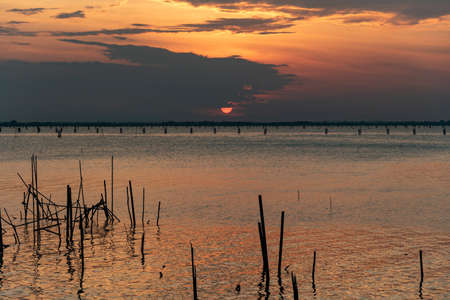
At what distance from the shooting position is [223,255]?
18391 millimetres

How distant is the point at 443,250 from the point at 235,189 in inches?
812

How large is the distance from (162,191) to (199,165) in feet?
79.3

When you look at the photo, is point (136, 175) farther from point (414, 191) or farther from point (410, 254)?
point (410, 254)


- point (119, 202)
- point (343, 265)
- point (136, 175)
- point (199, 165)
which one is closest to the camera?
point (343, 265)

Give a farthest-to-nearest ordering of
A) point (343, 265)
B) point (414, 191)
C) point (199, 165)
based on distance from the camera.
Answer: point (199, 165)
point (414, 191)
point (343, 265)

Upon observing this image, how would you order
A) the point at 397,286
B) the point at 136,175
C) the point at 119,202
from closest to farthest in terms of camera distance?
the point at 397,286
the point at 119,202
the point at 136,175

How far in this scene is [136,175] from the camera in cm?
4825

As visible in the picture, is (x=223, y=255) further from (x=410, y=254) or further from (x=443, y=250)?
(x=443, y=250)

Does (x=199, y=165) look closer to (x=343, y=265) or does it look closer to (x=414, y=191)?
(x=414, y=191)

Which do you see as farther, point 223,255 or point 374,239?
point 374,239

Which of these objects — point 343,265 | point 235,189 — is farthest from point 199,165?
point 343,265

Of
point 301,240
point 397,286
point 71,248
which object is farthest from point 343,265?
point 71,248

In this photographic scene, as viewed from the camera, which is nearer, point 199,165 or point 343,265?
point 343,265

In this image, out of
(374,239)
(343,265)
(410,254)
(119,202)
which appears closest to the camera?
(343,265)
